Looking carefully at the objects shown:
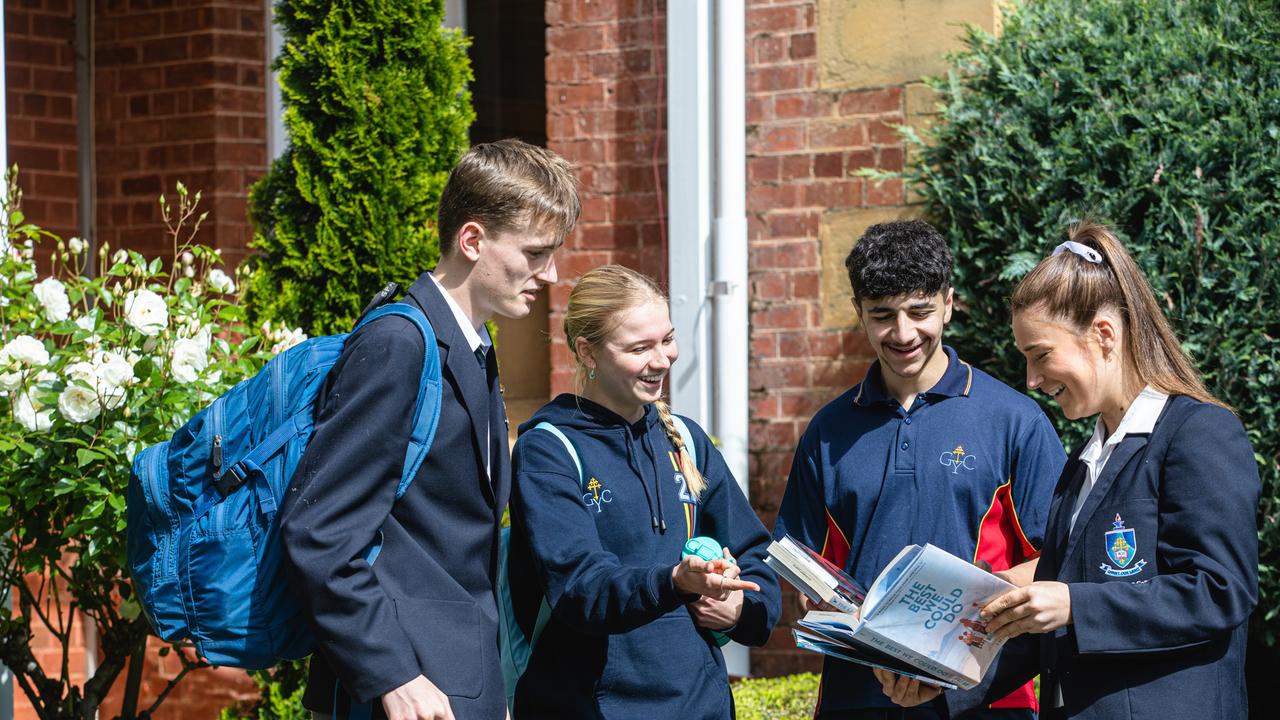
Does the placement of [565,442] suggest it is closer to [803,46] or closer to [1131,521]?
[1131,521]

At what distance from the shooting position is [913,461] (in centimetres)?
313

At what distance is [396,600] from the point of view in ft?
8.19

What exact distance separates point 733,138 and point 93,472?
9.71 ft

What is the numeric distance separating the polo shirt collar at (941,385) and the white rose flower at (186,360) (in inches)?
70.9

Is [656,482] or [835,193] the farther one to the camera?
[835,193]

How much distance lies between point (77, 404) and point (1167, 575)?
2.77 metres

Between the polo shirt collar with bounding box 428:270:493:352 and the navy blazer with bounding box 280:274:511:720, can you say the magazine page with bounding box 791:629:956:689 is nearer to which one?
the navy blazer with bounding box 280:274:511:720

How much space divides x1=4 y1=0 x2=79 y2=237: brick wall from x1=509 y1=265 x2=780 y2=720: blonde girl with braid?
4.69 meters

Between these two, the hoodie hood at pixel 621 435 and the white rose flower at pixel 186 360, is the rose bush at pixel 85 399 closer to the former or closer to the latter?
the white rose flower at pixel 186 360

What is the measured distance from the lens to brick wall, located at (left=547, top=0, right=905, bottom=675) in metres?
5.51

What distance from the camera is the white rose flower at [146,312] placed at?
3756mm

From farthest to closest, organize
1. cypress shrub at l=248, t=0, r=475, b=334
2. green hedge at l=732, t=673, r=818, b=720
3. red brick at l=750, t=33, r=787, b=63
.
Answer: red brick at l=750, t=33, r=787, b=63 → cypress shrub at l=248, t=0, r=475, b=334 → green hedge at l=732, t=673, r=818, b=720

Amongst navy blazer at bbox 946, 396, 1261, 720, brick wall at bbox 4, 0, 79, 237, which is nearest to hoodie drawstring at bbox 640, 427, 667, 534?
navy blazer at bbox 946, 396, 1261, 720

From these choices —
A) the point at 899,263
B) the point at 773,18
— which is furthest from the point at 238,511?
the point at 773,18
